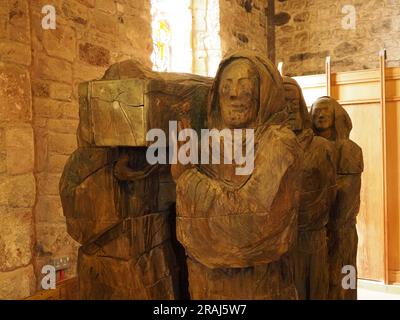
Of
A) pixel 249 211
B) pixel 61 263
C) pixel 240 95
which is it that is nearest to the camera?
pixel 249 211

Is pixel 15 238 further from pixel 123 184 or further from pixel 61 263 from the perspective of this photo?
pixel 123 184

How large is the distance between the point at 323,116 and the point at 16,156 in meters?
2.29

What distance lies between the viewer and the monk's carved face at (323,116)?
3312 mm

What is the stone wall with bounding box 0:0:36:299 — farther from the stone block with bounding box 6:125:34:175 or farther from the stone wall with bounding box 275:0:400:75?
the stone wall with bounding box 275:0:400:75

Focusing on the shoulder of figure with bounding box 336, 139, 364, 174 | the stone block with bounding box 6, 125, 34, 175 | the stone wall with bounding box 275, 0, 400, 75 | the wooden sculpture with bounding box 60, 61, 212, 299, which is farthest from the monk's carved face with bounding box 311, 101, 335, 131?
the stone wall with bounding box 275, 0, 400, 75

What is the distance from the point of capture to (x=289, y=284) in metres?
2.04

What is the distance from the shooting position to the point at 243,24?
6859 mm

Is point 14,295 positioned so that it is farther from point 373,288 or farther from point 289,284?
point 373,288

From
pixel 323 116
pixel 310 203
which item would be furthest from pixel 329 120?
pixel 310 203

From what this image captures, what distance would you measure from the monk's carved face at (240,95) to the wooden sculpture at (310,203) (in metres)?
0.82

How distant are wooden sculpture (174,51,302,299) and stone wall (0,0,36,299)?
5.51ft

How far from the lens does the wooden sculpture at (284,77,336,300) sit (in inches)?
108

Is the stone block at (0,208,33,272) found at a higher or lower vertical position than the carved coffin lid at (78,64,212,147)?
lower

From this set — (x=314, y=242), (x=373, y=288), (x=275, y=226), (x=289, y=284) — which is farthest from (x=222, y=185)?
(x=373, y=288)
